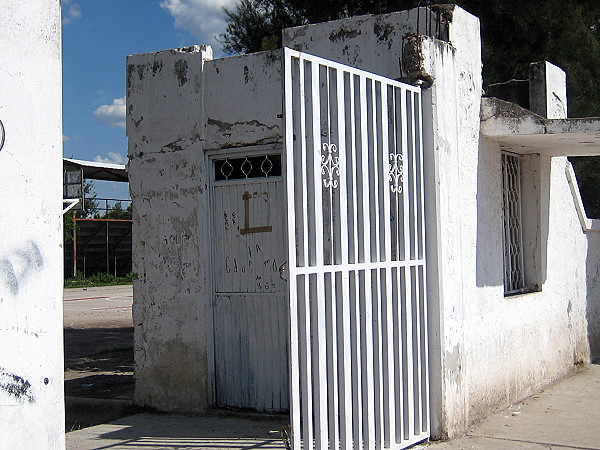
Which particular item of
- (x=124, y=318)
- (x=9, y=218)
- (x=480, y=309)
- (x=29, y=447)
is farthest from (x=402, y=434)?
(x=124, y=318)

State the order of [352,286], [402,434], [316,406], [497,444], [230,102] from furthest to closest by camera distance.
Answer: [230,102] < [497,444] < [402,434] < [352,286] < [316,406]

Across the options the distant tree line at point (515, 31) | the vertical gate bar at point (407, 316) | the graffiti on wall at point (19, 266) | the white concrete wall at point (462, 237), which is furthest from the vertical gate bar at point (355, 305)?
the distant tree line at point (515, 31)

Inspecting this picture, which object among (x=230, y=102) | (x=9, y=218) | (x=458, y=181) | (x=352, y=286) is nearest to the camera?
(x=9, y=218)

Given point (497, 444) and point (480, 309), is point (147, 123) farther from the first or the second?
point (497, 444)

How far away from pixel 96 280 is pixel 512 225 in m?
24.3

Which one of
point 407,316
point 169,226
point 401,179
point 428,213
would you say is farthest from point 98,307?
point 401,179

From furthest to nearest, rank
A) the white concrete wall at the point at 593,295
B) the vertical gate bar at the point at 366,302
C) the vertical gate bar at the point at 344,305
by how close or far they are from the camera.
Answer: the white concrete wall at the point at 593,295
the vertical gate bar at the point at 366,302
the vertical gate bar at the point at 344,305

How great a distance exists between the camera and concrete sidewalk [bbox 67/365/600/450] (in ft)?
20.2

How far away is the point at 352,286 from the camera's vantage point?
5051 millimetres

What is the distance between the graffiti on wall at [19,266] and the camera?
3.16 metres

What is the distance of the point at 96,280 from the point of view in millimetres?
30250

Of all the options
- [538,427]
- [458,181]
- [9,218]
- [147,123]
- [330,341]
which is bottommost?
[538,427]

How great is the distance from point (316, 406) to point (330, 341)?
1.29 ft

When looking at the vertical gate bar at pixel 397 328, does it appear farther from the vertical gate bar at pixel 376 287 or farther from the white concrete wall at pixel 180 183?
the white concrete wall at pixel 180 183
